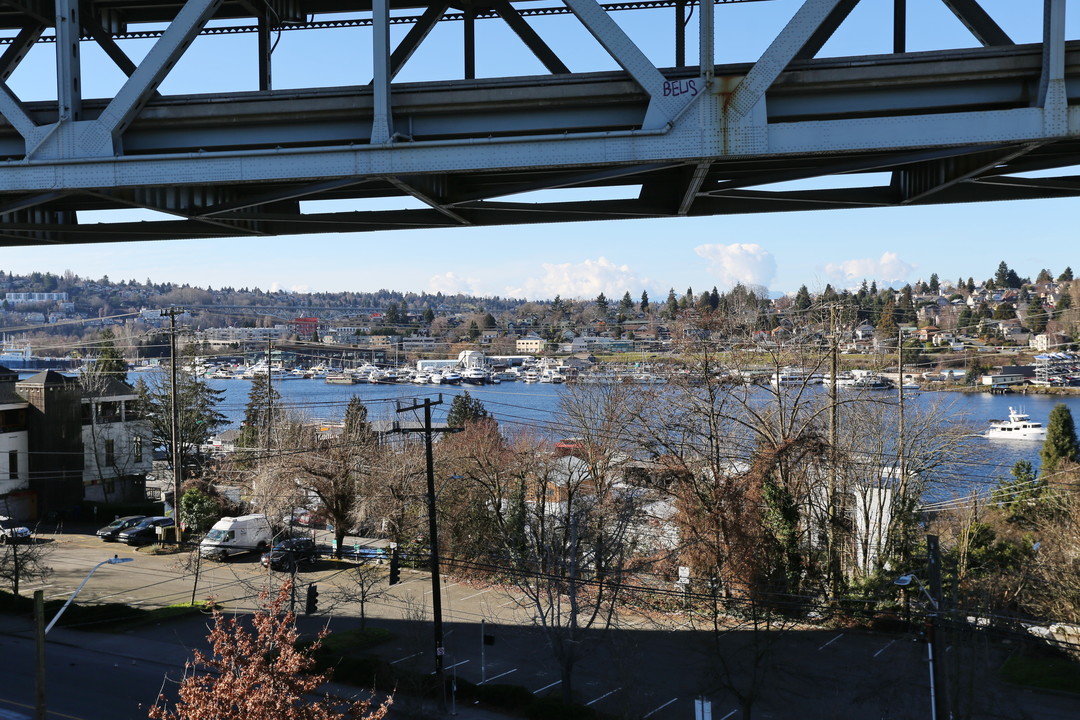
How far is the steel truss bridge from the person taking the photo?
5.62 metres

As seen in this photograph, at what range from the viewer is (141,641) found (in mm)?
22609

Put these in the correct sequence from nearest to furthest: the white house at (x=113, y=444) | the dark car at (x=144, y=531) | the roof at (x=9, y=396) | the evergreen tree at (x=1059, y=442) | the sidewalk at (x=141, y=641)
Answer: the sidewalk at (x=141, y=641) → the dark car at (x=144, y=531) → the evergreen tree at (x=1059, y=442) → the roof at (x=9, y=396) → the white house at (x=113, y=444)

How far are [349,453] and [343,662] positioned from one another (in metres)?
12.6

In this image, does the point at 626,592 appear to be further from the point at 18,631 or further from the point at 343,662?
the point at 18,631

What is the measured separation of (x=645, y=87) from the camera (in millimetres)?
5551

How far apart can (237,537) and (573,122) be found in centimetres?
2807

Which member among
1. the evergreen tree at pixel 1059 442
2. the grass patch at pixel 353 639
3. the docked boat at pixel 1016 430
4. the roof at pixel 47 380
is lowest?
the grass patch at pixel 353 639

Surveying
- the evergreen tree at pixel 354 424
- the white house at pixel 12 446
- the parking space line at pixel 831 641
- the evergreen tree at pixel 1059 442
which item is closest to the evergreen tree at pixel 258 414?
the evergreen tree at pixel 354 424

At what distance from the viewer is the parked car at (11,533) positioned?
86.0ft

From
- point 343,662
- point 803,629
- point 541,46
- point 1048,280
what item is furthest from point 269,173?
point 1048,280

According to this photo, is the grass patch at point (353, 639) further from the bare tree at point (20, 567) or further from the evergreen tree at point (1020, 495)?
the evergreen tree at point (1020, 495)

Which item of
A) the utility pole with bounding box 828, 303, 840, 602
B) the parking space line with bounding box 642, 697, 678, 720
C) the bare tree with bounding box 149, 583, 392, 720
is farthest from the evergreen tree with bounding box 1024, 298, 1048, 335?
the bare tree with bounding box 149, 583, 392, 720

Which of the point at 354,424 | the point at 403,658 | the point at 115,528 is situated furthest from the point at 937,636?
the point at 115,528

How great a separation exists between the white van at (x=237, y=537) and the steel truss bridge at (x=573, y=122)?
25.8 meters
